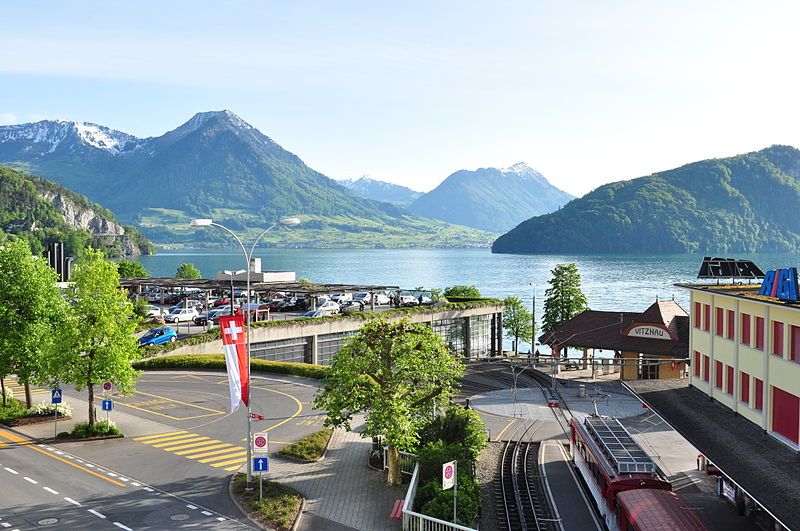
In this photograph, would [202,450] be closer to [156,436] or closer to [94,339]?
[156,436]

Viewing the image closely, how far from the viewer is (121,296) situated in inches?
1692

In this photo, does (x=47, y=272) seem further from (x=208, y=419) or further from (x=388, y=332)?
(x=388, y=332)

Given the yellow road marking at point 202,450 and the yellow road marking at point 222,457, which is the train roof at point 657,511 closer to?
the yellow road marking at point 222,457

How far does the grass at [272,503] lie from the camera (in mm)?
29000

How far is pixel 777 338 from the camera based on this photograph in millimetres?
33125

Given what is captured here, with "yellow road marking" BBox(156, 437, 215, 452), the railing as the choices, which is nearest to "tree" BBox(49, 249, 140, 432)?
"yellow road marking" BBox(156, 437, 215, 452)

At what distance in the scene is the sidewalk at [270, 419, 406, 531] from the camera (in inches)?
1160

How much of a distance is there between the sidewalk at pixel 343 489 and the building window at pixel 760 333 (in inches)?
724

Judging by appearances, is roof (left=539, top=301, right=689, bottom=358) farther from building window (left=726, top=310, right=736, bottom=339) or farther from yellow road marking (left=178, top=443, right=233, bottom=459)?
yellow road marking (left=178, top=443, right=233, bottom=459)

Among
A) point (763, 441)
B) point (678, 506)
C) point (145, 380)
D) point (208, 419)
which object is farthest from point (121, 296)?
point (763, 441)

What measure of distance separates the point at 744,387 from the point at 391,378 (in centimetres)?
1819

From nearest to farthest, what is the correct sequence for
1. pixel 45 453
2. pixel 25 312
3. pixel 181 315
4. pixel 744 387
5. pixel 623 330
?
1. pixel 744 387
2. pixel 45 453
3. pixel 25 312
4. pixel 623 330
5. pixel 181 315

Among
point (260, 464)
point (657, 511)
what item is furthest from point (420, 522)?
point (657, 511)

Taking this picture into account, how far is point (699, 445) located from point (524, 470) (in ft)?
34.5
